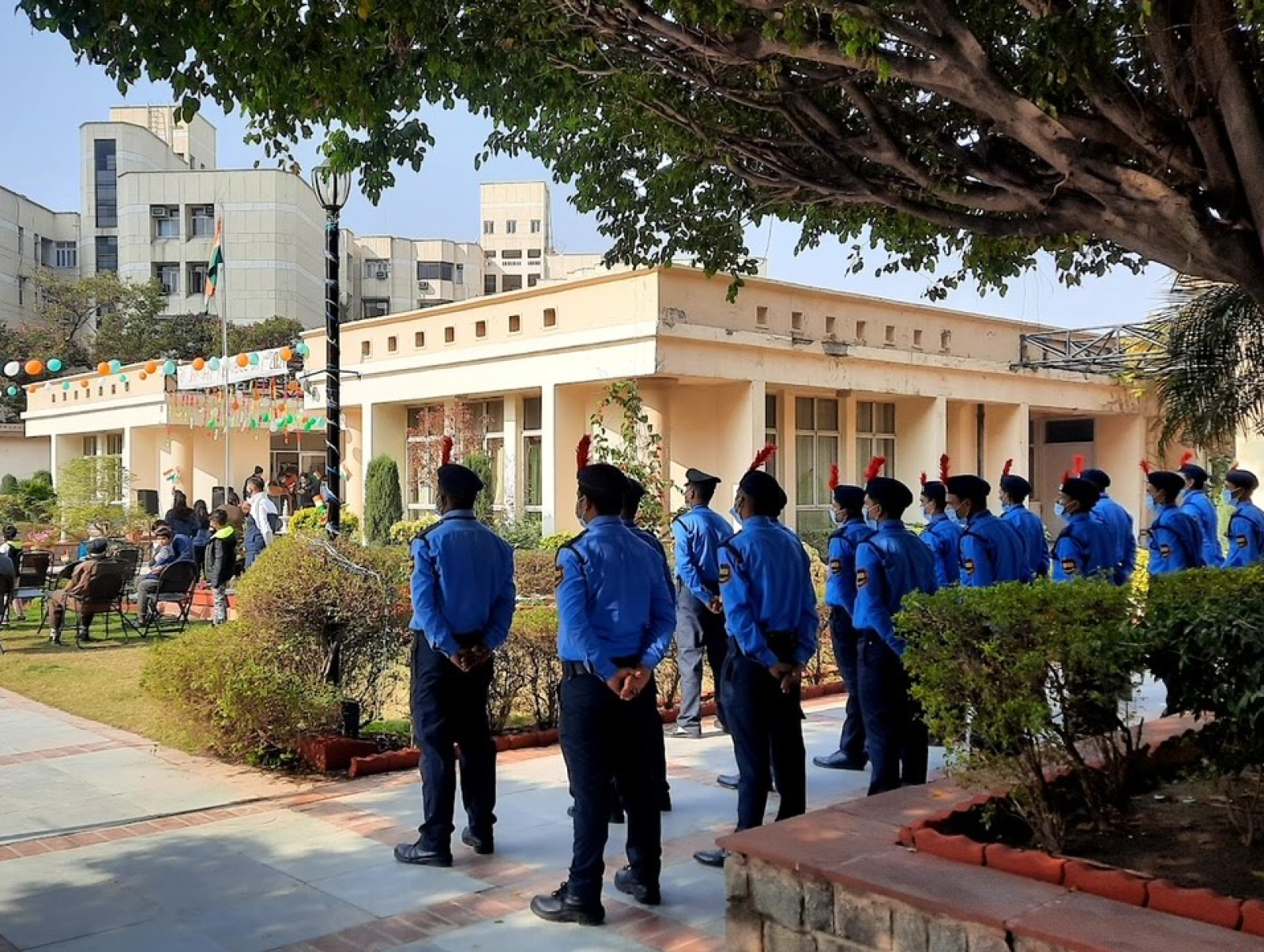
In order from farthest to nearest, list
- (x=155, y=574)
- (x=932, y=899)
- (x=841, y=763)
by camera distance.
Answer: (x=155, y=574) → (x=841, y=763) → (x=932, y=899)

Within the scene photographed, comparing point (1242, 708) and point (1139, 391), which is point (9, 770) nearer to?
point (1242, 708)

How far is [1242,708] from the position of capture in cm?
412

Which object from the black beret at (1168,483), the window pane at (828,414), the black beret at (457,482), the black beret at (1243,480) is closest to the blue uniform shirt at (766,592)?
the black beret at (457,482)

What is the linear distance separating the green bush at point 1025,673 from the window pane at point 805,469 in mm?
19021

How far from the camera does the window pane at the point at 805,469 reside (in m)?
23.7

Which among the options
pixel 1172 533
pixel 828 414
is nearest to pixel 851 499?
pixel 1172 533

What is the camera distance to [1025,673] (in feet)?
14.1

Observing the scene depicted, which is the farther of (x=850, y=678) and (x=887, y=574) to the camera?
(x=850, y=678)

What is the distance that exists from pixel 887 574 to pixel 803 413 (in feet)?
57.5

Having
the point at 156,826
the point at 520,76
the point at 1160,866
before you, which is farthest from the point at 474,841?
the point at 520,76

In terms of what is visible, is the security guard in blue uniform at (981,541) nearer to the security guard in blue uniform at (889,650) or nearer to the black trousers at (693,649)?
the security guard in blue uniform at (889,650)

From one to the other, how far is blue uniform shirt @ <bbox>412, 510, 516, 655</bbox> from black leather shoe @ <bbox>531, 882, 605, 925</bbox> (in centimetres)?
125

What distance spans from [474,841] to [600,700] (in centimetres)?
138

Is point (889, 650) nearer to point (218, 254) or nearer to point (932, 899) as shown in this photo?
point (932, 899)
